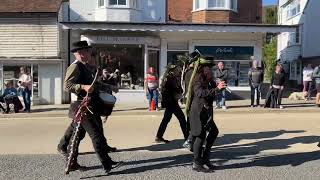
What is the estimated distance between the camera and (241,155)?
29.5 feet

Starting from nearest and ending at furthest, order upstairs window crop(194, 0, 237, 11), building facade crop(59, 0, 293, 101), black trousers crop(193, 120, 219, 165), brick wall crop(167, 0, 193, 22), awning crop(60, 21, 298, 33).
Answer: black trousers crop(193, 120, 219, 165) < awning crop(60, 21, 298, 33) < building facade crop(59, 0, 293, 101) < upstairs window crop(194, 0, 237, 11) < brick wall crop(167, 0, 193, 22)

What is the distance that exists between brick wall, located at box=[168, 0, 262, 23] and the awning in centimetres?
572

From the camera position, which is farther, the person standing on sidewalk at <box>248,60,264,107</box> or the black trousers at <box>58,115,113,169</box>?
the person standing on sidewalk at <box>248,60,264,107</box>

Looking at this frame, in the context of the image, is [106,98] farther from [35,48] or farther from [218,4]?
[218,4]

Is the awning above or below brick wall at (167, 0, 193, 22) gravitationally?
below

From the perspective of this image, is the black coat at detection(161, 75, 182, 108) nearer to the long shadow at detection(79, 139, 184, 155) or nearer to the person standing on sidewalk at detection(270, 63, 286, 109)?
the long shadow at detection(79, 139, 184, 155)

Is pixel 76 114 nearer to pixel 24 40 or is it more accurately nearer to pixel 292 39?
pixel 24 40

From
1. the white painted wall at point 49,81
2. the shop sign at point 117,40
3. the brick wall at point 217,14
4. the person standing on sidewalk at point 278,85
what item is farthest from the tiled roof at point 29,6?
the person standing on sidewalk at point 278,85

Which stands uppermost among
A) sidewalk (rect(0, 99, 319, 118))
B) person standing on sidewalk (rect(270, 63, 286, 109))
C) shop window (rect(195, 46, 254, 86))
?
shop window (rect(195, 46, 254, 86))

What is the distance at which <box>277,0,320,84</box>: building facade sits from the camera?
36.3 meters

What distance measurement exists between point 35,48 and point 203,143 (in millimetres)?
15312

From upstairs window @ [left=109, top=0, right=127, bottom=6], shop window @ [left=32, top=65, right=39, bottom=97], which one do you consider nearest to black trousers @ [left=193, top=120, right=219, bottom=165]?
shop window @ [left=32, top=65, right=39, bottom=97]

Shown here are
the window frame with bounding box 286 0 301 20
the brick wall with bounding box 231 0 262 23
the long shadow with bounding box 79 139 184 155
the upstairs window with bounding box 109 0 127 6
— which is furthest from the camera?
the window frame with bounding box 286 0 301 20

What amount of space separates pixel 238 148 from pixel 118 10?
1486cm
